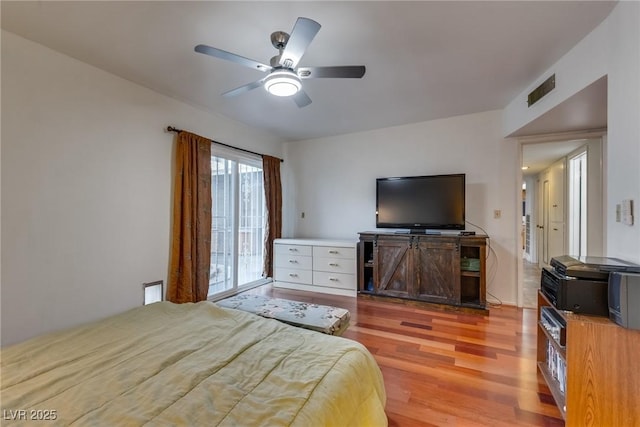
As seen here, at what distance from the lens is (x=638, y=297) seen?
125 cm

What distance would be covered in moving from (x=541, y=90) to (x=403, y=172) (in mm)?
1806

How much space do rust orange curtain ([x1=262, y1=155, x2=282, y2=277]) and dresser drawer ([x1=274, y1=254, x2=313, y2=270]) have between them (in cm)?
19

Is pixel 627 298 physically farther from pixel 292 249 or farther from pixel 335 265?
pixel 292 249

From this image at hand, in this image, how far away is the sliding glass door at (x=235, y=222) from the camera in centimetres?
370

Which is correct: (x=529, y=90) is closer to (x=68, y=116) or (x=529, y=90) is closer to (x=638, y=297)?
(x=638, y=297)

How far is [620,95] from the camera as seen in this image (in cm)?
165

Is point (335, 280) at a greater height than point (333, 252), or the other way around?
point (333, 252)

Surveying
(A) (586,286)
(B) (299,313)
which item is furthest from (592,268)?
(B) (299,313)

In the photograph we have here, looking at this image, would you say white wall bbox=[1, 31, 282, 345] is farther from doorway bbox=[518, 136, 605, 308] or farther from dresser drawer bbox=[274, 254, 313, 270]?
doorway bbox=[518, 136, 605, 308]

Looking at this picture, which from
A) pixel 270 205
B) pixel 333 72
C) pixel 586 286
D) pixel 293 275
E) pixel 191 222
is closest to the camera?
pixel 586 286

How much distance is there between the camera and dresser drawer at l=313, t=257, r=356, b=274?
392 cm

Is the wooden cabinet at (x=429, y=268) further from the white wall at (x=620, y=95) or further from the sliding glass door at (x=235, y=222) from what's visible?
the sliding glass door at (x=235, y=222)

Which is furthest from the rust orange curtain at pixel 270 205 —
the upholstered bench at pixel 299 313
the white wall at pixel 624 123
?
the white wall at pixel 624 123

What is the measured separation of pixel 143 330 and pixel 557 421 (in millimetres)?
2452
